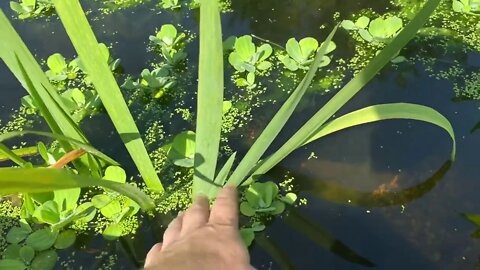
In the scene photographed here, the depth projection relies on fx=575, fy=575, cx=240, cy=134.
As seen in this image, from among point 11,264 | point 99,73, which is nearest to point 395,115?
point 99,73

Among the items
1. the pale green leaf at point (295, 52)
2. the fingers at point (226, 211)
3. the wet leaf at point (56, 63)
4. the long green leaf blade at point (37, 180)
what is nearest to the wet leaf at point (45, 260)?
the long green leaf blade at point (37, 180)

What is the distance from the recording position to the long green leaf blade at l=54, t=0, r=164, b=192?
1178 millimetres

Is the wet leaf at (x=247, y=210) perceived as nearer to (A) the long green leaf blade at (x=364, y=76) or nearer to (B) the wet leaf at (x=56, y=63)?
(A) the long green leaf blade at (x=364, y=76)

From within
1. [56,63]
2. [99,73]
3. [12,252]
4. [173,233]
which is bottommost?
[12,252]

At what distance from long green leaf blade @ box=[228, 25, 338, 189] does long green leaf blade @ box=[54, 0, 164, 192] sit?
0.25 meters

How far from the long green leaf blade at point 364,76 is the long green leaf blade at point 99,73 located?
34 centimetres

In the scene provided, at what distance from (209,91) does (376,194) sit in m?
0.60

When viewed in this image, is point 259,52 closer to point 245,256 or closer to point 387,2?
point 387,2

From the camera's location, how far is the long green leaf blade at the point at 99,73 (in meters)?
1.18

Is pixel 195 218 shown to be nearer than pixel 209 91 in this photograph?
Yes

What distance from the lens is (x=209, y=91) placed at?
4.26 feet

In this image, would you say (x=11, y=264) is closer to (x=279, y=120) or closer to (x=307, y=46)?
(x=279, y=120)

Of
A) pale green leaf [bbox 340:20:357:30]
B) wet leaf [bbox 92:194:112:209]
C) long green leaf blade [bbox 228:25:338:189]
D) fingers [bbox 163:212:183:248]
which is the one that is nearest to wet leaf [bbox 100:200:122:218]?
wet leaf [bbox 92:194:112:209]

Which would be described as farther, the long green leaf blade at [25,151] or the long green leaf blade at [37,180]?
the long green leaf blade at [25,151]
